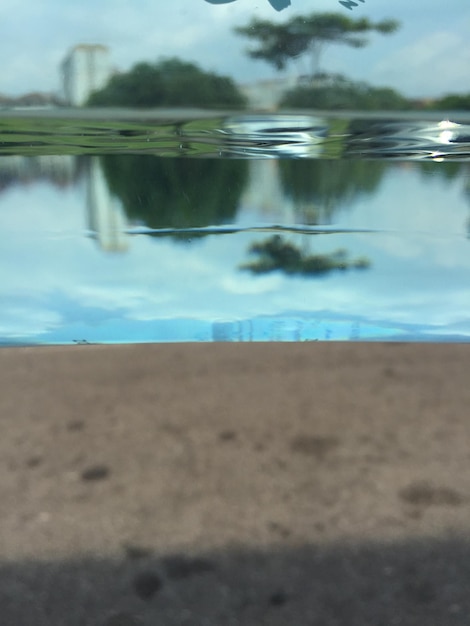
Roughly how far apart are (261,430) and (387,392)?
0.44 metres

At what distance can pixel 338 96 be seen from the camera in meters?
1.17

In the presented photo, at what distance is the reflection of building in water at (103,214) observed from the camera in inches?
48.3

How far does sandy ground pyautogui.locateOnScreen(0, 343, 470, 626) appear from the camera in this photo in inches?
47.4

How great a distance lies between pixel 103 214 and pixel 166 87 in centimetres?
25

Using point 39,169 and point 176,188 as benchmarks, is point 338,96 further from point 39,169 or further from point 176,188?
point 39,169


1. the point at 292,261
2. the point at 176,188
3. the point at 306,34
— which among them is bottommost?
the point at 292,261

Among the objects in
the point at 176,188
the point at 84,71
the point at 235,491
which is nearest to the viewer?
the point at 84,71

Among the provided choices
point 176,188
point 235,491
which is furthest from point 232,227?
point 235,491

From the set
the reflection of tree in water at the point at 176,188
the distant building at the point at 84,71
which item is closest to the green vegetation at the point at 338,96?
the reflection of tree in water at the point at 176,188

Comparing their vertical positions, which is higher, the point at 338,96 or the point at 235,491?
the point at 338,96

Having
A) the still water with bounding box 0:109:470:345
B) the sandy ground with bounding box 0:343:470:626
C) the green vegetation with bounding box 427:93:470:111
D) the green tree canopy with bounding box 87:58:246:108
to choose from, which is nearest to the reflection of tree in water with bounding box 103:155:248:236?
the still water with bounding box 0:109:470:345

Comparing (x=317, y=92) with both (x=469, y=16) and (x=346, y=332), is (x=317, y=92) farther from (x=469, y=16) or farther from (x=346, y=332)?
(x=346, y=332)

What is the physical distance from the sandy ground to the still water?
39cm

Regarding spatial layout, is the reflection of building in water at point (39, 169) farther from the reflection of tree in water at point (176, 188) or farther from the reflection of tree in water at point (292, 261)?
the reflection of tree in water at point (292, 261)
